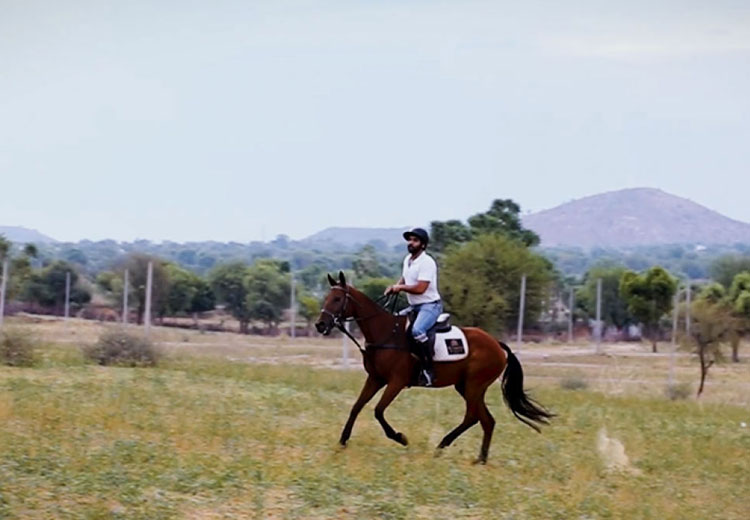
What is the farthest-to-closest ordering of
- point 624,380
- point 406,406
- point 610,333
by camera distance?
point 610,333, point 624,380, point 406,406

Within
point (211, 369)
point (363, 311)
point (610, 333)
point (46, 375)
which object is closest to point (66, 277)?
point (610, 333)

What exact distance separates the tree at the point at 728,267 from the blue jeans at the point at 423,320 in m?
83.9

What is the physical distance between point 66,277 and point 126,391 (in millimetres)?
56465

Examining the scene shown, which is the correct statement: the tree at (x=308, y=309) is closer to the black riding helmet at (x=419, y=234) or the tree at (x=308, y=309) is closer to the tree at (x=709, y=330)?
the tree at (x=709, y=330)

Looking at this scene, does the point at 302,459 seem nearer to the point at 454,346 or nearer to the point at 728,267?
the point at 454,346

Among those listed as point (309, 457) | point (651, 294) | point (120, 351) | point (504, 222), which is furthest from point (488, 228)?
point (309, 457)

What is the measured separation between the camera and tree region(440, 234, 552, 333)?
4366 cm

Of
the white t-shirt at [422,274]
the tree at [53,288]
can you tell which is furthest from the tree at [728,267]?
the white t-shirt at [422,274]

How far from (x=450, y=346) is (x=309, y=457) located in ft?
7.78

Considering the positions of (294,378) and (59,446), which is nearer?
(59,446)

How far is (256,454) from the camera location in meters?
12.9

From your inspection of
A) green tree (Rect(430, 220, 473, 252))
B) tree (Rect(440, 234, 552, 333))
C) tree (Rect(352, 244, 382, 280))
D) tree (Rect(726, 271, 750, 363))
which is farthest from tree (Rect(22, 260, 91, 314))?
tree (Rect(726, 271, 750, 363))

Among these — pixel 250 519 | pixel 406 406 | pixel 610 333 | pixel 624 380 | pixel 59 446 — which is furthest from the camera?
pixel 610 333

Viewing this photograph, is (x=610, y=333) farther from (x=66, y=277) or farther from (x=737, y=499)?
(x=737, y=499)
